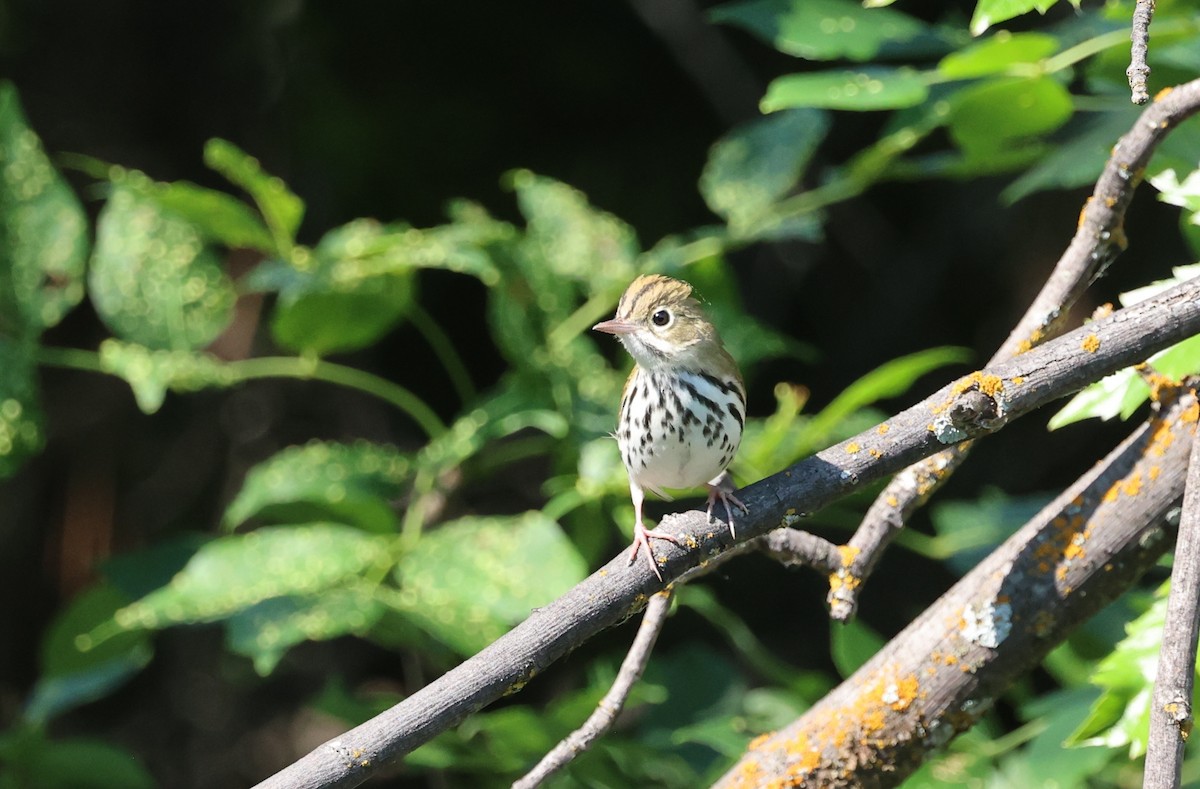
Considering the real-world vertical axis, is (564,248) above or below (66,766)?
above

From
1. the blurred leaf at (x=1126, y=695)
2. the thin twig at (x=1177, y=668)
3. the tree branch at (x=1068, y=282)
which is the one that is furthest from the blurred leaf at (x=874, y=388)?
the thin twig at (x=1177, y=668)

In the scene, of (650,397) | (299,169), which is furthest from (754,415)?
(650,397)

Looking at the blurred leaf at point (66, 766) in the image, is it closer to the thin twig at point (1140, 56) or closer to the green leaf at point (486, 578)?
the green leaf at point (486, 578)

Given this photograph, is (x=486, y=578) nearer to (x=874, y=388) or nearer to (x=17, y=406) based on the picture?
(x=874, y=388)

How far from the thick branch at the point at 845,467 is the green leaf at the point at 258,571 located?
910 mm

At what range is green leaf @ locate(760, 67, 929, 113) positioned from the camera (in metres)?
1.69

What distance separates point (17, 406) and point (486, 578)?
0.83 metres

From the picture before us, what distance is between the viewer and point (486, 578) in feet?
6.31

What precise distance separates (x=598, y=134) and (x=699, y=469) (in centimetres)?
174

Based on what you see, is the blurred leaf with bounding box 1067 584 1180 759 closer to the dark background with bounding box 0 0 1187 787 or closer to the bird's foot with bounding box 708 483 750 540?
the bird's foot with bounding box 708 483 750 540

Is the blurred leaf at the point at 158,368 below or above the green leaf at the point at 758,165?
above

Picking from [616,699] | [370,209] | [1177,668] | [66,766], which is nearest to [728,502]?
[616,699]

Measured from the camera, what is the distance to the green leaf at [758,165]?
7.16ft

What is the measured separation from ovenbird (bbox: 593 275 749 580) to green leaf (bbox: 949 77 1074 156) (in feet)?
1.61
